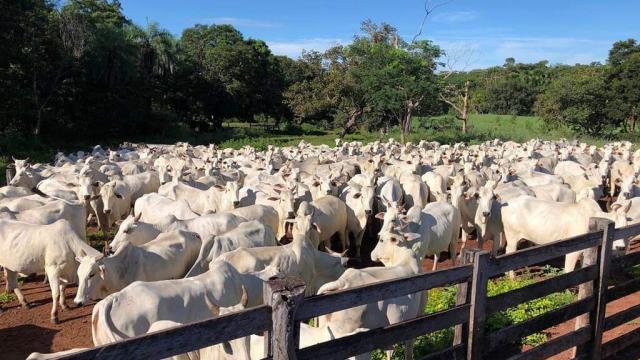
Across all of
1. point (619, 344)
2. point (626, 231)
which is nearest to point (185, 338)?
point (626, 231)

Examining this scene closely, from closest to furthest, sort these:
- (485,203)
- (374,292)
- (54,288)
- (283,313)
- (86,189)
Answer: (283,313), (374,292), (54,288), (485,203), (86,189)

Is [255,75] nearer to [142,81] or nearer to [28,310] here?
[142,81]

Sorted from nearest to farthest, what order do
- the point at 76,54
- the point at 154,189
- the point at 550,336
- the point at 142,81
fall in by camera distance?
the point at 550,336
the point at 154,189
the point at 76,54
the point at 142,81

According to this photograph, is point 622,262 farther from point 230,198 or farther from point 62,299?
point 230,198

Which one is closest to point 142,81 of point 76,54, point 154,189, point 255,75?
point 76,54

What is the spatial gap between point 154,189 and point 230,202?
4.25m

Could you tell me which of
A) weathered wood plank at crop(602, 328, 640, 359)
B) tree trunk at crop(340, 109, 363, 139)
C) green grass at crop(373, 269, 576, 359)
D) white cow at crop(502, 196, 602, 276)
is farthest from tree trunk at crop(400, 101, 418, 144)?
weathered wood plank at crop(602, 328, 640, 359)

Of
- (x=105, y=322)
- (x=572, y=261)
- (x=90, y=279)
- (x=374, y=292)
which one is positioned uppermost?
(x=374, y=292)

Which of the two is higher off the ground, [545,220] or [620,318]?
[545,220]

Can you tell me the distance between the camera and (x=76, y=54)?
36125 millimetres

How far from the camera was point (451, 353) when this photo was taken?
4301mm

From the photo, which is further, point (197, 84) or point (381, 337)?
point (197, 84)

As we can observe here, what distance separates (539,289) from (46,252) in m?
7.87

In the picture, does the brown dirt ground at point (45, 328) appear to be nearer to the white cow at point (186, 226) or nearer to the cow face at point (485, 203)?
the white cow at point (186, 226)
